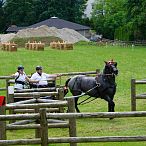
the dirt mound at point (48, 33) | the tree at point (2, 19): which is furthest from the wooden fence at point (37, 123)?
the tree at point (2, 19)

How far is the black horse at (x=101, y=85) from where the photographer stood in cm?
1617

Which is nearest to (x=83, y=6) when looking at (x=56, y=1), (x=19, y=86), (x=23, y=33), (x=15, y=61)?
(x=56, y=1)

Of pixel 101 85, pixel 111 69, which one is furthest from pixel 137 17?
pixel 111 69

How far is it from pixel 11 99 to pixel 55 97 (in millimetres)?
1477

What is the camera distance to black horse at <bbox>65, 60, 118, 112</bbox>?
53.1ft

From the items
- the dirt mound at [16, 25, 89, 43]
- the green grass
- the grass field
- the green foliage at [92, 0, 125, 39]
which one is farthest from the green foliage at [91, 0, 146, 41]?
the grass field

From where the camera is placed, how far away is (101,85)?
16.4 metres

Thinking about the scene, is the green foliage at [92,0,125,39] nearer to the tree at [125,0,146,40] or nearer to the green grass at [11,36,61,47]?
the tree at [125,0,146,40]

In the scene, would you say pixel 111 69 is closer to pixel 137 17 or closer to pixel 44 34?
pixel 44 34

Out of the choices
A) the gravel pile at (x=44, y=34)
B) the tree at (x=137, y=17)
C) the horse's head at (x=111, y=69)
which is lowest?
the horse's head at (x=111, y=69)

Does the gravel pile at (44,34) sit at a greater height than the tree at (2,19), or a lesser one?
lesser

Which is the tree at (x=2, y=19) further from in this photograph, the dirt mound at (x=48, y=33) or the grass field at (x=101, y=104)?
the grass field at (x=101, y=104)

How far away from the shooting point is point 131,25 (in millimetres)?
76062

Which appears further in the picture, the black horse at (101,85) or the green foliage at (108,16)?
the green foliage at (108,16)
